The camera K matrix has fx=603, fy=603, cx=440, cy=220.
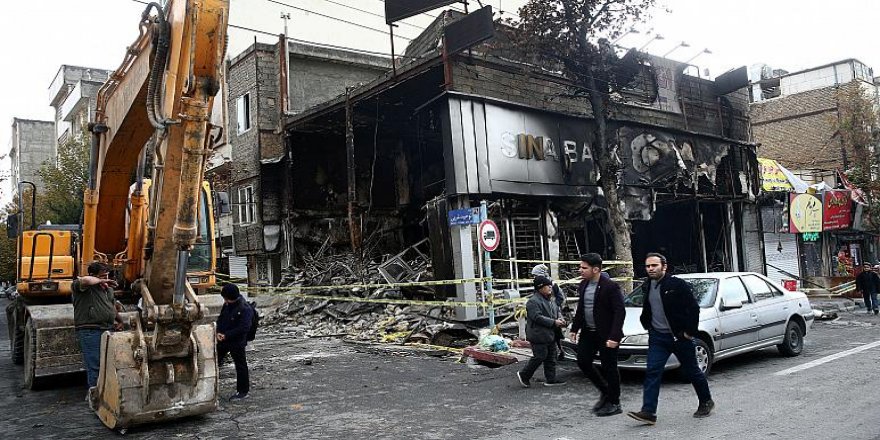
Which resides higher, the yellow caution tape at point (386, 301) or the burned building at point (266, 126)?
the burned building at point (266, 126)

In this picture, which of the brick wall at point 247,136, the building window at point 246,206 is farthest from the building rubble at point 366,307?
the building window at point 246,206

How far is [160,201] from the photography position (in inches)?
231

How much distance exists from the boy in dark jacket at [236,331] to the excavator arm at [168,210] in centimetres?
98

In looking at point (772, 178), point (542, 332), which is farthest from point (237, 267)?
point (772, 178)

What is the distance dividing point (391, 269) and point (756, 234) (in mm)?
15745

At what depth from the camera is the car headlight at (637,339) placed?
7.95m

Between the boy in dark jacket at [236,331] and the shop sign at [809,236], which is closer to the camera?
the boy in dark jacket at [236,331]

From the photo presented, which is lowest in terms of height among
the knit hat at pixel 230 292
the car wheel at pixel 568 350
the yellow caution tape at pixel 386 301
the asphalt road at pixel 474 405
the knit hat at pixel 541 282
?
the asphalt road at pixel 474 405

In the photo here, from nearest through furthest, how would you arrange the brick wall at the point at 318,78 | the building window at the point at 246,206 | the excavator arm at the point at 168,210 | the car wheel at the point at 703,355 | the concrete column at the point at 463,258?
the excavator arm at the point at 168,210
the car wheel at the point at 703,355
the concrete column at the point at 463,258
the building window at the point at 246,206
the brick wall at the point at 318,78

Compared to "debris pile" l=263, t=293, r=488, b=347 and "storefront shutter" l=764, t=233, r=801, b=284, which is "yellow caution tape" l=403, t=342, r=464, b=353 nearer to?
"debris pile" l=263, t=293, r=488, b=347

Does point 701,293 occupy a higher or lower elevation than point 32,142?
lower

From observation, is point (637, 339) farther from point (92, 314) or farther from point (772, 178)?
point (772, 178)

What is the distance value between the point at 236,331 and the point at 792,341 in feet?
27.9

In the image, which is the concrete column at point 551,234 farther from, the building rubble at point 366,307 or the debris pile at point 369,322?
the debris pile at point 369,322
